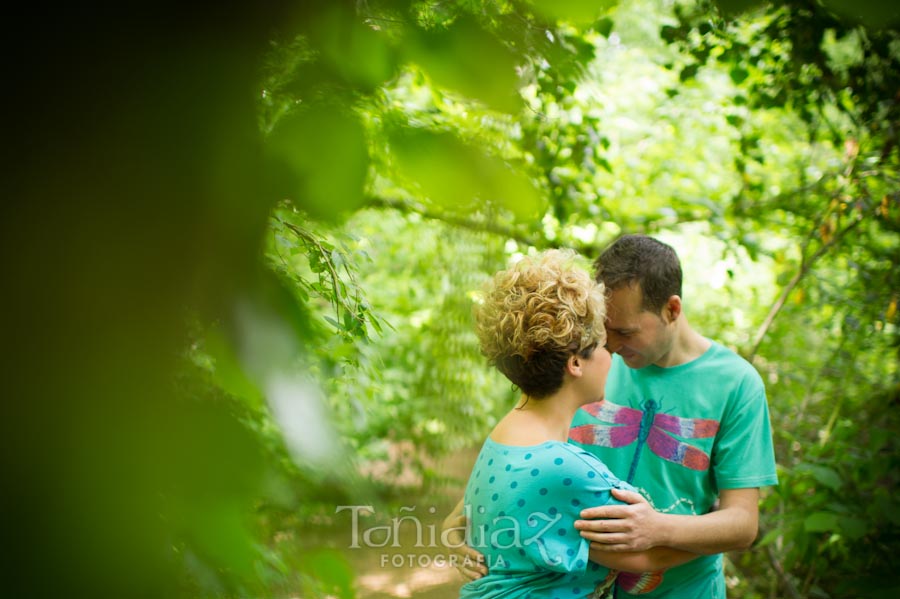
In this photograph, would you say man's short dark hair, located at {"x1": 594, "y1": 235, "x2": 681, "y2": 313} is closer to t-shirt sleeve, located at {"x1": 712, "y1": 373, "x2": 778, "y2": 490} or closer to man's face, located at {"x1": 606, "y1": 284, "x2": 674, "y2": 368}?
man's face, located at {"x1": 606, "y1": 284, "x2": 674, "y2": 368}

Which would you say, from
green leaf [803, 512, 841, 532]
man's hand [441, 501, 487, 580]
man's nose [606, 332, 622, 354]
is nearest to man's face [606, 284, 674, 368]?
man's nose [606, 332, 622, 354]

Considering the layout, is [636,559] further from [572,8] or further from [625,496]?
[572,8]

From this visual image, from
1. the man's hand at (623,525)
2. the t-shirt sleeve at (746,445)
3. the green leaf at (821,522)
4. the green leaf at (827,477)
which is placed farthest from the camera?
the green leaf at (827,477)

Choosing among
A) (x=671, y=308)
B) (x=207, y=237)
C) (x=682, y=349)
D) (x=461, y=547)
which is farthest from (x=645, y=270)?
(x=207, y=237)

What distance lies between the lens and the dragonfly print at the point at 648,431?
1982mm

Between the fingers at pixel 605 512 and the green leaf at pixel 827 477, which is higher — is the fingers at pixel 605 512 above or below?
below

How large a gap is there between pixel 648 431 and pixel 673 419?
9 centimetres

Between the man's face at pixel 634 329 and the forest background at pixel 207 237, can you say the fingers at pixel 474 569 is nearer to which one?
the man's face at pixel 634 329

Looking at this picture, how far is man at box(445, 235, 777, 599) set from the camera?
1.93 metres

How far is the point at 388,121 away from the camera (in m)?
0.58

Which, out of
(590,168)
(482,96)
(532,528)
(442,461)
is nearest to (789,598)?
(590,168)

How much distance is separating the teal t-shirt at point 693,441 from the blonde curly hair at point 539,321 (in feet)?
1.22

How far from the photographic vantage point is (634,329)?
80.3 inches

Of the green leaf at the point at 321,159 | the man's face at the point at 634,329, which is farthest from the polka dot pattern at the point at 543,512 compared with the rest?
the green leaf at the point at 321,159
